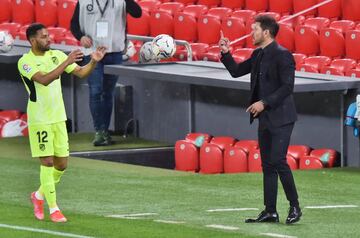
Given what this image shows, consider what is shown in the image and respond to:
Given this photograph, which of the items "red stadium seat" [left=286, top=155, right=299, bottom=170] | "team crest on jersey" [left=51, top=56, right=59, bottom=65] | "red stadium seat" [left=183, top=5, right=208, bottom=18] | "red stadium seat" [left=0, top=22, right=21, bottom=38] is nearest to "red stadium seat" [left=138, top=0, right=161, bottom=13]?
"red stadium seat" [left=183, top=5, right=208, bottom=18]

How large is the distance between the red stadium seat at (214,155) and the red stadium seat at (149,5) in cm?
453

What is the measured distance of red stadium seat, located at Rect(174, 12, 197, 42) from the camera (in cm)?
2025

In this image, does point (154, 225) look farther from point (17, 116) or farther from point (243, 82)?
point (17, 116)

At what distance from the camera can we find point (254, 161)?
16344mm

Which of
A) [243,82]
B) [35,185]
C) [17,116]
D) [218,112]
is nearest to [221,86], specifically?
[243,82]

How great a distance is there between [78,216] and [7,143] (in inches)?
266

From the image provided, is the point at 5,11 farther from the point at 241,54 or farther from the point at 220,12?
the point at 241,54

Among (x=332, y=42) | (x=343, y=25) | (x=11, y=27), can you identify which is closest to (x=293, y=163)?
(x=332, y=42)

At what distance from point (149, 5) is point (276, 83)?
10573mm

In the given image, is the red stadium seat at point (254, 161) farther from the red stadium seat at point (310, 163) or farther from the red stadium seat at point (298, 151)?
the red stadium seat at point (310, 163)

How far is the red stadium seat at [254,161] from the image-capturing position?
642 inches

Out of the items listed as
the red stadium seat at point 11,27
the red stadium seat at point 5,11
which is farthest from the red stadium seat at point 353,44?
the red stadium seat at point 5,11

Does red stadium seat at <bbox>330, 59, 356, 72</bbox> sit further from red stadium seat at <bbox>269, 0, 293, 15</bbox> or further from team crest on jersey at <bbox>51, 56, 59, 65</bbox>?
team crest on jersey at <bbox>51, 56, 59, 65</bbox>

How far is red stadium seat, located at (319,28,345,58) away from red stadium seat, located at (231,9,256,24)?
5.68 feet
